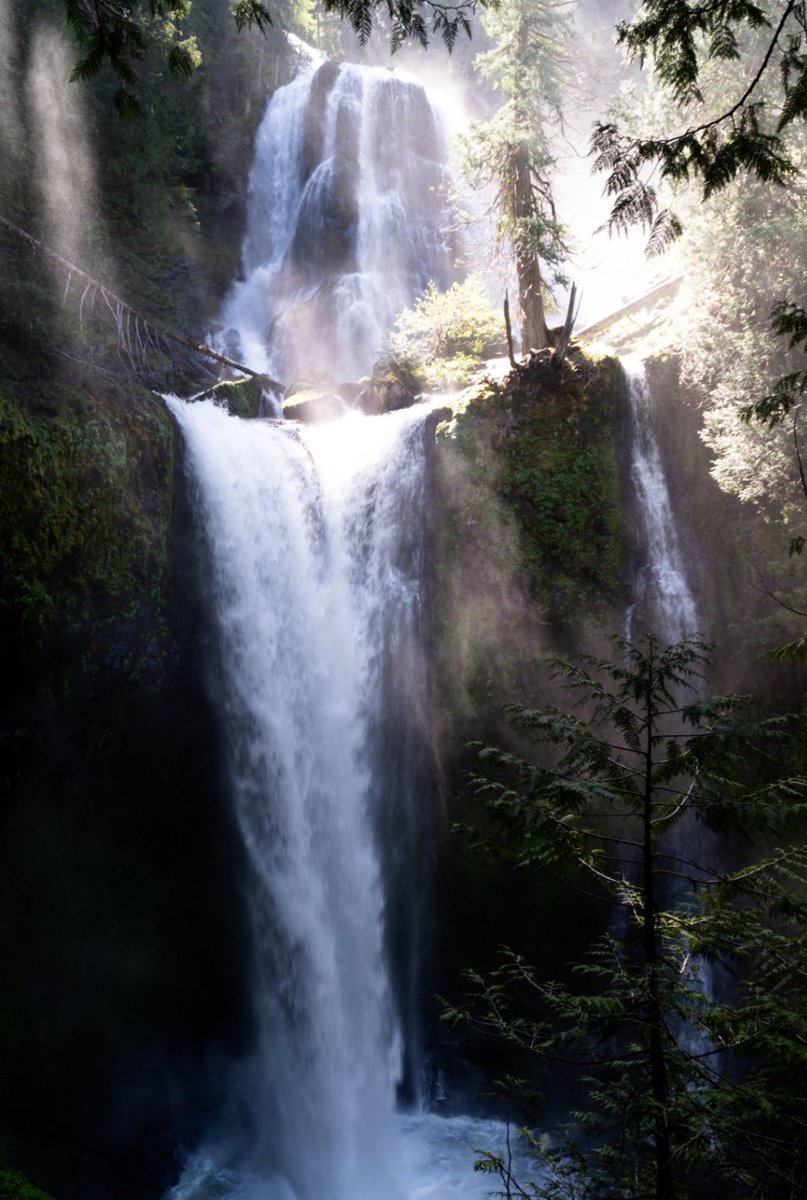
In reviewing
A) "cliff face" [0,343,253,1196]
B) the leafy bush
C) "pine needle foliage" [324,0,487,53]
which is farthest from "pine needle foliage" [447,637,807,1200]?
the leafy bush

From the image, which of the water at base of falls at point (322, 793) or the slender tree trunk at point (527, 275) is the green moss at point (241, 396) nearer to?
the water at base of falls at point (322, 793)

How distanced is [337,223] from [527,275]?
1410cm

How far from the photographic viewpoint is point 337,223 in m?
24.7

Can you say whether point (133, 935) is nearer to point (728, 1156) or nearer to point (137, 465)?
point (137, 465)

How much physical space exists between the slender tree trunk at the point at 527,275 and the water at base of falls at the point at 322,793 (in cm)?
285

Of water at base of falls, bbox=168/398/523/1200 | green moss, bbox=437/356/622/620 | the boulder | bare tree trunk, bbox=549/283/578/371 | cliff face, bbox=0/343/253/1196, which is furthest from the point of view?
the boulder

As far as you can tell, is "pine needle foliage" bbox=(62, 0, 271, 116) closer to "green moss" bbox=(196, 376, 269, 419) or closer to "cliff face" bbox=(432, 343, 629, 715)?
"cliff face" bbox=(432, 343, 629, 715)

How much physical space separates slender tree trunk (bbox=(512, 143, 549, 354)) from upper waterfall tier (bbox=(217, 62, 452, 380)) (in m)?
8.94

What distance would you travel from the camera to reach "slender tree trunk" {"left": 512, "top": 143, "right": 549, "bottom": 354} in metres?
13.5

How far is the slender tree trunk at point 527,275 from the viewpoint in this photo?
532 inches

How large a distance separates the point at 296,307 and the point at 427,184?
9.01m

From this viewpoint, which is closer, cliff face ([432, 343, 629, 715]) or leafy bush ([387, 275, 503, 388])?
cliff face ([432, 343, 629, 715])

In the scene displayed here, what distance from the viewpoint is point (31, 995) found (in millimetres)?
8977

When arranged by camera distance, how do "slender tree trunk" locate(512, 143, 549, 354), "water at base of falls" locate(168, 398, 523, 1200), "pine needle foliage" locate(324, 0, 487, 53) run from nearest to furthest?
1. "pine needle foliage" locate(324, 0, 487, 53)
2. "water at base of falls" locate(168, 398, 523, 1200)
3. "slender tree trunk" locate(512, 143, 549, 354)
